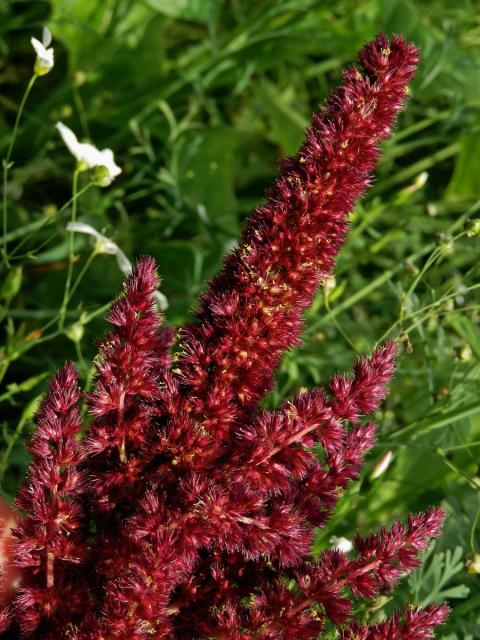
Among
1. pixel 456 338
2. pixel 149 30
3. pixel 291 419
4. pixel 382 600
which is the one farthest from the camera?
pixel 149 30

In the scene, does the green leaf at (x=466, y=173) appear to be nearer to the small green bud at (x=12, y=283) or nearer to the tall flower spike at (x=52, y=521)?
the small green bud at (x=12, y=283)

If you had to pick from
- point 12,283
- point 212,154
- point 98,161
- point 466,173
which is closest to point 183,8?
point 212,154

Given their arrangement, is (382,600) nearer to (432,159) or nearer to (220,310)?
(220,310)

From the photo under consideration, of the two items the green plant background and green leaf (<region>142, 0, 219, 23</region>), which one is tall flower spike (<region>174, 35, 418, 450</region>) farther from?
green leaf (<region>142, 0, 219, 23</region>)

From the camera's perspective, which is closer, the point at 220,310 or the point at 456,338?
the point at 220,310

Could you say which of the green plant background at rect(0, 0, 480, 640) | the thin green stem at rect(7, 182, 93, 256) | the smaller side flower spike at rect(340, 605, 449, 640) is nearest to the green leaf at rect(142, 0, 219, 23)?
the green plant background at rect(0, 0, 480, 640)

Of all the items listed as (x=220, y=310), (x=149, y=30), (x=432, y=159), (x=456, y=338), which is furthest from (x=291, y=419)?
(x=432, y=159)

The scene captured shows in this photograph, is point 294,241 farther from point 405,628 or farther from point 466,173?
point 466,173
